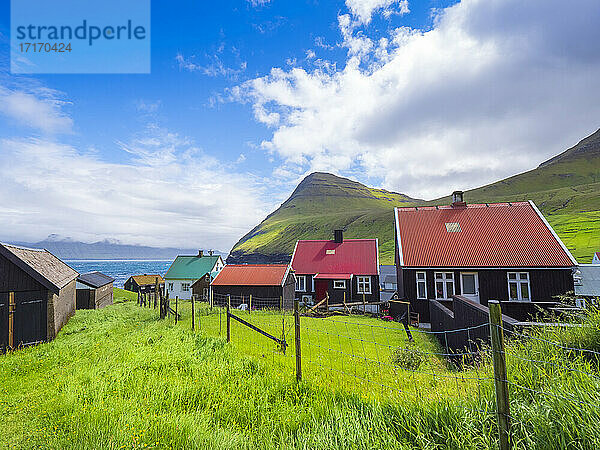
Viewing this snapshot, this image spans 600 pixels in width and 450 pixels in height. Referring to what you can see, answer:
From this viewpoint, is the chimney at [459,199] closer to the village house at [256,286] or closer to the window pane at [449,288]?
the window pane at [449,288]

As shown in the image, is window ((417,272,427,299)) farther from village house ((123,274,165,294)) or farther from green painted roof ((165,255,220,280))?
village house ((123,274,165,294))

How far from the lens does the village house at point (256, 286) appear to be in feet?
98.2

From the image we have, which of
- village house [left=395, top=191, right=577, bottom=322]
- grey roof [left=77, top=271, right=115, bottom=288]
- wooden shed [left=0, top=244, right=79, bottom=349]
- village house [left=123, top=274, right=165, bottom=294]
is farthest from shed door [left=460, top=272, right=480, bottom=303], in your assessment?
village house [left=123, top=274, right=165, bottom=294]

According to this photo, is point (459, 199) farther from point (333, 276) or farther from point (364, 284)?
point (333, 276)

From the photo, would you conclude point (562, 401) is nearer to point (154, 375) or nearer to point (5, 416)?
point (154, 375)

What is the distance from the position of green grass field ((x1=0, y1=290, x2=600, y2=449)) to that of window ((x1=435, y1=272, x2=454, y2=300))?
46.5 ft

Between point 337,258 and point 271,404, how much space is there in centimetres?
3087

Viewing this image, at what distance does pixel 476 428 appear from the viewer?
3.94 m

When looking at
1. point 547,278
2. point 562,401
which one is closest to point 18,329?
point 562,401

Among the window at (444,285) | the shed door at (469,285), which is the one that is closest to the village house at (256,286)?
the window at (444,285)

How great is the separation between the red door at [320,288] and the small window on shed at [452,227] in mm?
13825

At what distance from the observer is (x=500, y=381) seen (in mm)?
3596

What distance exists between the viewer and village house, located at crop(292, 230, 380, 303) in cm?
3334

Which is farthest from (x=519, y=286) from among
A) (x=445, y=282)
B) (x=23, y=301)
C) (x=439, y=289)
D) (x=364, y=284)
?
(x=23, y=301)
